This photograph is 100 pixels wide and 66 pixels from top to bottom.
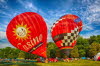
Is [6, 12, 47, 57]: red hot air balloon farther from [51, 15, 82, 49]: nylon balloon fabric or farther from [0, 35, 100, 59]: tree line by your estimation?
[0, 35, 100, 59]: tree line

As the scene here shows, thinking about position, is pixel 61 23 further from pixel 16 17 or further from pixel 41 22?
pixel 16 17

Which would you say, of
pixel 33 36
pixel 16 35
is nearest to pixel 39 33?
pixel 33 36

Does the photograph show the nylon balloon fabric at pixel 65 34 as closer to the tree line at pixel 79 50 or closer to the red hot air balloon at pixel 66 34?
the red hot air balloon at pixel 66 34

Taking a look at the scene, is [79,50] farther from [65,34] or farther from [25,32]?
[25,32]

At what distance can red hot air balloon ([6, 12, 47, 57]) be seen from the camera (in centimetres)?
2433

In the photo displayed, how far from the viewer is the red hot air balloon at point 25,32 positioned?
24328mm

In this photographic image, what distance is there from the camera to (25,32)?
24.3 meters

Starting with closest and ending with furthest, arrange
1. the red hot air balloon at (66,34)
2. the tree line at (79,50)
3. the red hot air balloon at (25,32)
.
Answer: the red hot air balloon at (25,32)
the red hot air balloon at (66,34)
the tree line at (79,50)

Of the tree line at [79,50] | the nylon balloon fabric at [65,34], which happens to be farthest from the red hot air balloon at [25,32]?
the tree line at [79,50]

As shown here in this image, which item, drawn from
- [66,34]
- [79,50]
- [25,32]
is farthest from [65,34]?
[79,50]

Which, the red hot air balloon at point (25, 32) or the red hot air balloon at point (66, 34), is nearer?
the red hot air balloon at point (25, 32)

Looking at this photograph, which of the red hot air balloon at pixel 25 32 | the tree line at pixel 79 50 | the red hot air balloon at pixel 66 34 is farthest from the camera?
the tree line at pixel 79 50

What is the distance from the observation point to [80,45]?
6881cm

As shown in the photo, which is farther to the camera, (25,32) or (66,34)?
(66,34)
